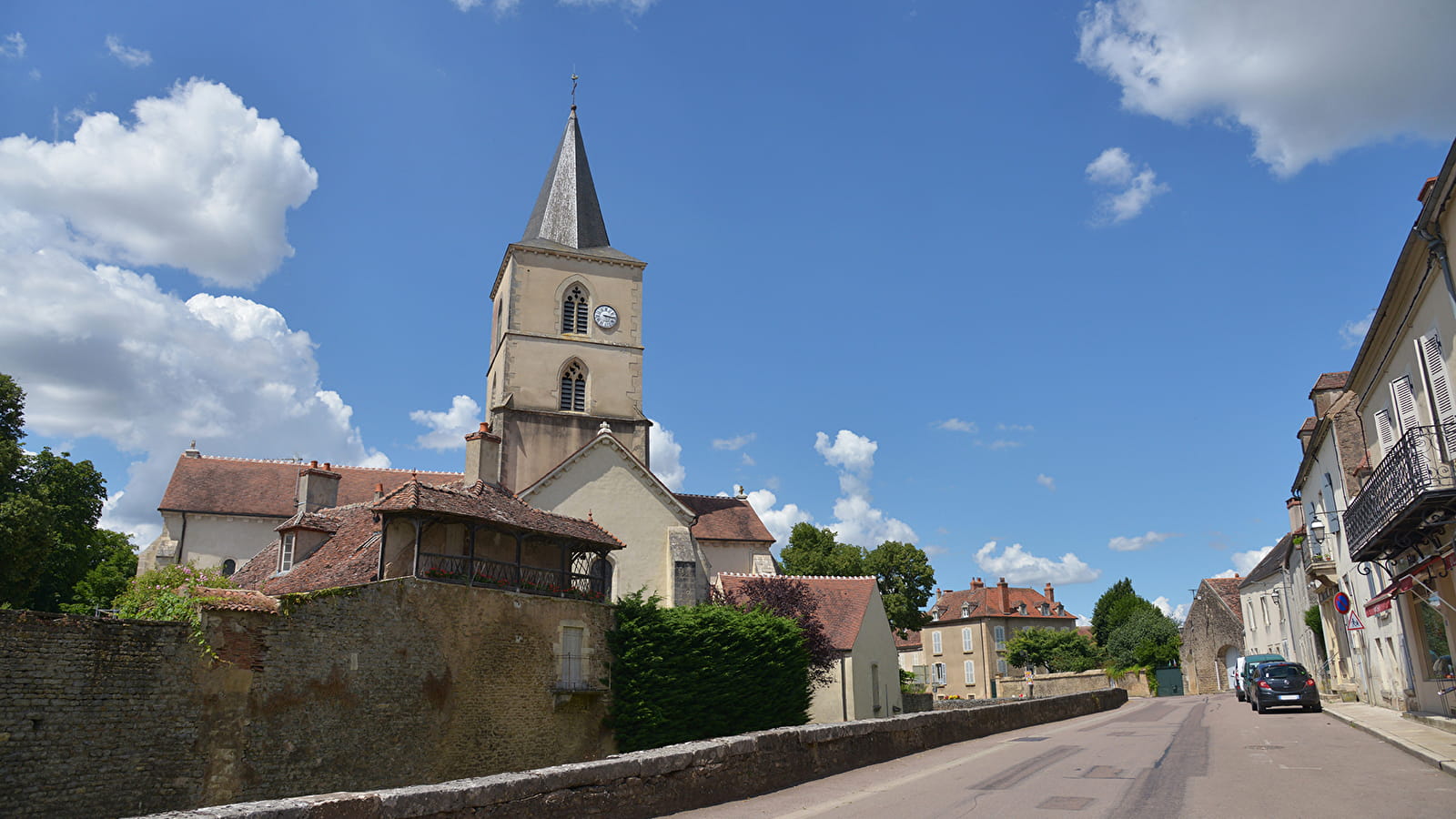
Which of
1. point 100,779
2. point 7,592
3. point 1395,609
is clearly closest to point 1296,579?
point 1395,609

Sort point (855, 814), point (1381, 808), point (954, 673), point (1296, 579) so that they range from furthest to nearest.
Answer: point (954, 673), point (1296, 579), point (855, 814), point (1381, 808)

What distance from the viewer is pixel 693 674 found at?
79.2 ft

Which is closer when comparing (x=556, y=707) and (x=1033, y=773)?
(x=1033, y=773)

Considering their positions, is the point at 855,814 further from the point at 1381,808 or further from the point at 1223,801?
the point at 1381,808

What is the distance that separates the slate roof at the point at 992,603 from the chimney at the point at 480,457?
44496 millimetres

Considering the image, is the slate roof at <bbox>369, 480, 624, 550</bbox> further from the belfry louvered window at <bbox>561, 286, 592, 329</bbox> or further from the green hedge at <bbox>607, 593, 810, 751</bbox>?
the belfry louvered window at <bbox>561, 286, 592, 329</bbox>

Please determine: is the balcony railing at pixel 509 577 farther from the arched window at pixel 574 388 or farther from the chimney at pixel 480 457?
the arched window at pixel 574 388

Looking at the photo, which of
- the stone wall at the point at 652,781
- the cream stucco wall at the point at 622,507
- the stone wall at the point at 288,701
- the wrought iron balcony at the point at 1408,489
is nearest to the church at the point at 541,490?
the cream stucco wall at the point at 622,507

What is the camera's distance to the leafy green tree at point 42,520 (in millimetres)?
27500

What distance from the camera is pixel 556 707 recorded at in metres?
21.8

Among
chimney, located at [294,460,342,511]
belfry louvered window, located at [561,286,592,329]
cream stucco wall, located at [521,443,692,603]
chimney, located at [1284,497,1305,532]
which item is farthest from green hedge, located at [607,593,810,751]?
chimney, located at [1284,497,1305,532]

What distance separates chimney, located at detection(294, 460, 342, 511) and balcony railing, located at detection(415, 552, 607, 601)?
910 centimetres

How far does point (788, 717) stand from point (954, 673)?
40.8m

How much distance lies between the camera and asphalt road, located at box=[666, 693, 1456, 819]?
8.68 meters
